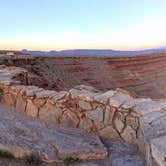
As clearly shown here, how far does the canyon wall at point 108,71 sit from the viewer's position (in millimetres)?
15630

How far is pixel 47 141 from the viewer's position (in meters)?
4.21

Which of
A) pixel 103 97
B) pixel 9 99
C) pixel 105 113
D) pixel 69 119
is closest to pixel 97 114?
pixel 105 113

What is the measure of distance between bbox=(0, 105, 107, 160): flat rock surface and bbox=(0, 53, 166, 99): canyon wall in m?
8.85

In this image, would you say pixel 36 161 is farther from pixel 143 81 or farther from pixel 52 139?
pixel 143 81

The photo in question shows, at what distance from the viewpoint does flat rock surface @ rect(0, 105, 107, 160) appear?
3890 millimetres

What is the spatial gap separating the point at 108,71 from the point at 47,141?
16.7m

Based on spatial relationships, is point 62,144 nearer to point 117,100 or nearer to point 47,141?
point 47,141

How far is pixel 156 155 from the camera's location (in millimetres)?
3010

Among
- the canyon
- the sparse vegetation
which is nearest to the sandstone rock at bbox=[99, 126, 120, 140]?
the canyon

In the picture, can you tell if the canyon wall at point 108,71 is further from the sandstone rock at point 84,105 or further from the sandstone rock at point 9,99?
the sandstone rock at point 84,105

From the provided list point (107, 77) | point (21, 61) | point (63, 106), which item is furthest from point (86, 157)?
point (107, 77)

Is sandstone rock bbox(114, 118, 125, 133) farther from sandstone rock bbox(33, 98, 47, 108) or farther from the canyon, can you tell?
sandstone rock bbox(33, 98, 47, 108)

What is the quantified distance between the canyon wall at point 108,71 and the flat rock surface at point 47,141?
8.85 metres

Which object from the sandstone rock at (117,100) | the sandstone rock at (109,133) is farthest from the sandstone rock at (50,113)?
the sandstone rock at (117,100)
